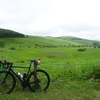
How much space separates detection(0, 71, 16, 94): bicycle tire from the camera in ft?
26.8

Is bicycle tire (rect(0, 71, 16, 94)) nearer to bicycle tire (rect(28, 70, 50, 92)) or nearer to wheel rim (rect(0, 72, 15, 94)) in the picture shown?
wheel rim (rect(0, 72, 15, 94))

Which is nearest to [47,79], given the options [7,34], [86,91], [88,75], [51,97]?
[51,97]

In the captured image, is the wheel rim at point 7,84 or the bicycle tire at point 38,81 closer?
the wheel rim at point 7,84

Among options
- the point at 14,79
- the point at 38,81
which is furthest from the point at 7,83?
the point at 38,81

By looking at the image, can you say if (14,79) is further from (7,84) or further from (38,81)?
(38,81)

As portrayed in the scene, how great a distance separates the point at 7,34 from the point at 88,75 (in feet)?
566

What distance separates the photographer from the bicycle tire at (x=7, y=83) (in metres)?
8.16

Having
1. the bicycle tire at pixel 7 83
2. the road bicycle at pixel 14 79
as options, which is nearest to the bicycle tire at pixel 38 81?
the road bicycle at pixel 14 79

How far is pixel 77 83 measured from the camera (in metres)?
9.70

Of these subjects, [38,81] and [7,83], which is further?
[38,81]

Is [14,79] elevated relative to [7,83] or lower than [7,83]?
elevated

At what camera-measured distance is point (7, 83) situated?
834cm

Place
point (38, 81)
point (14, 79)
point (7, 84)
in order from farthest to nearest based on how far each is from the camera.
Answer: point (38, 81)
point (7, 84)
point (14, 79)

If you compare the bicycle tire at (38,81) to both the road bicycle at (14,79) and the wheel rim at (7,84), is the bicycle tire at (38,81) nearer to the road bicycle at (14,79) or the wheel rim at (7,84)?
the road bicycle at (14,79)
